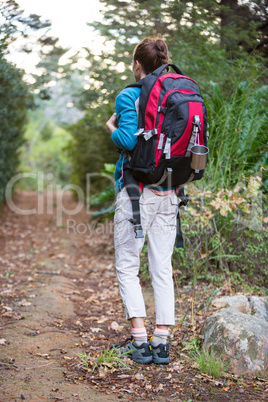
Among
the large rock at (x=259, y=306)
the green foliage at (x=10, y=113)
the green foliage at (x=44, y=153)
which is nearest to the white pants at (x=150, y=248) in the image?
the large rock at (x=259, y=306)

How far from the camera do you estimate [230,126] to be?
5176 mm

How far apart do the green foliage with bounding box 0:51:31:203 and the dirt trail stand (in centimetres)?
234

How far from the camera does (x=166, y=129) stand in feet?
8.70

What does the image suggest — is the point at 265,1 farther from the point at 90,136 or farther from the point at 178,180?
the point at 90,136

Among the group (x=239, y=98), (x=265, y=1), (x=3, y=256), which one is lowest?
(x=3, y=256)

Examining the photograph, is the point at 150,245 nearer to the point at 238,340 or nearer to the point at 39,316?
the point at 238,340

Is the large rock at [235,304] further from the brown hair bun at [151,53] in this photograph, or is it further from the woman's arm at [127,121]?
the brown hair bun at [151,53]

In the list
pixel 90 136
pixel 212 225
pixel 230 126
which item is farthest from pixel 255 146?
pixel 90 136

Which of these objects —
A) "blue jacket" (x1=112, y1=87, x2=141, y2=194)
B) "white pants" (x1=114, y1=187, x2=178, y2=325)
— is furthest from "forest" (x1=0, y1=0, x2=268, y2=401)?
"blue jacket" (x1=112, y1=87, x2=141, y2=194)

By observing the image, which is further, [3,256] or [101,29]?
[3,256]

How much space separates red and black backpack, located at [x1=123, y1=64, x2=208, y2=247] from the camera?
104 inches

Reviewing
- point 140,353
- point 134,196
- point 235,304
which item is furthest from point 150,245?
point 235,304

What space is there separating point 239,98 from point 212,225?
1758 millimetres

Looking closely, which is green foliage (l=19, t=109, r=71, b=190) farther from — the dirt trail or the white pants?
the white pants
